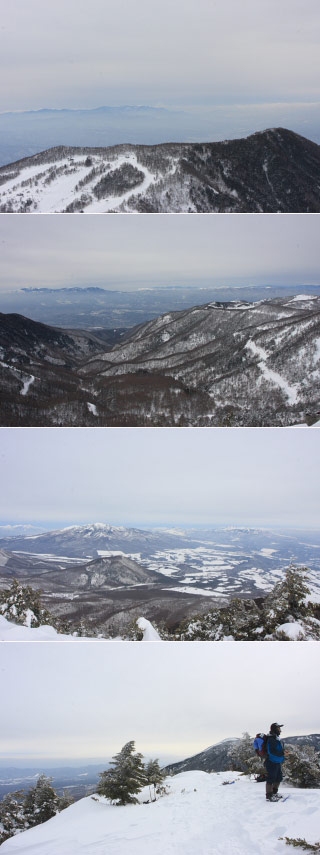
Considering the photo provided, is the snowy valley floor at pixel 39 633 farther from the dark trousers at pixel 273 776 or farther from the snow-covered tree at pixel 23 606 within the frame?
the dark trousers at pixel 273 776

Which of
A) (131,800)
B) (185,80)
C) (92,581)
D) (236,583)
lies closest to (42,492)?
(92,581)

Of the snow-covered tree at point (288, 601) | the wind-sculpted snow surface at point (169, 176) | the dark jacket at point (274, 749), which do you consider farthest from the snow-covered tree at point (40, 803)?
the wind-sculpted snow surface at point (169, 176)

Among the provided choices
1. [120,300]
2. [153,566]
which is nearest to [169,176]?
[120,300]

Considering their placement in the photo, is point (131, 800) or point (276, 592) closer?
point (131, 800)

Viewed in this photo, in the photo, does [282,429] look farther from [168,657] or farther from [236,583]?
[168,657]

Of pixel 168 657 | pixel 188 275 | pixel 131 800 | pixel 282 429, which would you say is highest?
pixel 188 275

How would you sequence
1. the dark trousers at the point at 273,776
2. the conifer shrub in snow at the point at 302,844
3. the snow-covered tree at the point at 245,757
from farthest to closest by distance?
the snow-covered tree at the point at 245,757, the dark trousers at the point at 273,776, the conifer shrub in snow at the point at 302,844
